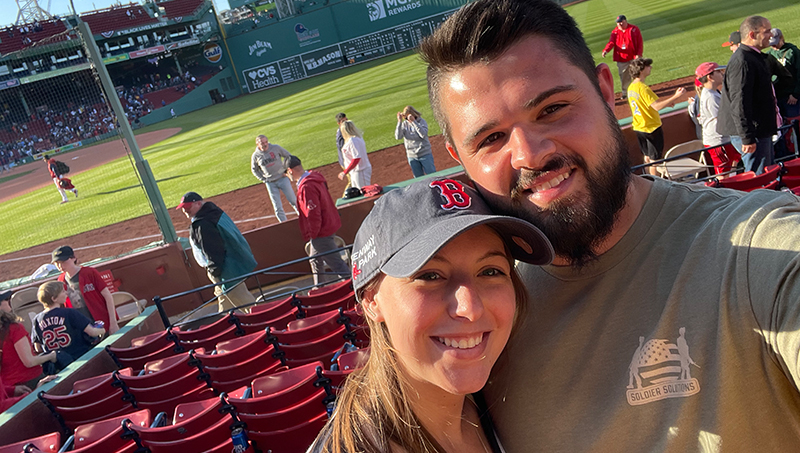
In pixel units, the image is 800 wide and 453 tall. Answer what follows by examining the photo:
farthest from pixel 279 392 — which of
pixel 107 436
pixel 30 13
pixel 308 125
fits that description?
pixel 30 13

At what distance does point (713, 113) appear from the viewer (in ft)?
22.7

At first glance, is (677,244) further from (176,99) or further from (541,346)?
Answer: (176,99)

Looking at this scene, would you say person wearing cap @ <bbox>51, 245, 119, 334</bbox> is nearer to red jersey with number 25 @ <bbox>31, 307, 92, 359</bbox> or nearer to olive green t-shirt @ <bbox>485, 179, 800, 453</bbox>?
red jersey with number 25 @ <bbox>31, 307, 92, 359</bbox>

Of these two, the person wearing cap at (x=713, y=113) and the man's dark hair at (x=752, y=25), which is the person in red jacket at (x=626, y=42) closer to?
the person wearing cap at (x=713, y=113)

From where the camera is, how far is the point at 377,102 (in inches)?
834

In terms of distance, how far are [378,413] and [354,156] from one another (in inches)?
328

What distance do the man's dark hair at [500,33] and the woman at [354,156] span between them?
7.93 metres

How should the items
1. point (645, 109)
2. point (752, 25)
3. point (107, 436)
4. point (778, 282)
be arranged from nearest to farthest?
point (778, 282), point (107, 436), point (752, 25), point (645, 109)

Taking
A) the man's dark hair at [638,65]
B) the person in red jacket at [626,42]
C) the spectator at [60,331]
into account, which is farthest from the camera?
the person in red jacket at [626,42]

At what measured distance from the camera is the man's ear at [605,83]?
1.35 meters

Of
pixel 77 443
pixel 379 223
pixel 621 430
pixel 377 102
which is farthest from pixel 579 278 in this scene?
pixel 377 102

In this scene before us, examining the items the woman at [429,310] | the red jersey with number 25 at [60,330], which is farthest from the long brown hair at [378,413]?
the red jersey with number 25 at [60,330]

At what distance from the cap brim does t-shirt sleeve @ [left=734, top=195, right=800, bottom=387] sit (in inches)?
14.8

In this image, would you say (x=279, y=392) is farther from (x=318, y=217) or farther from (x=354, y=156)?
(x=354, y=156)
